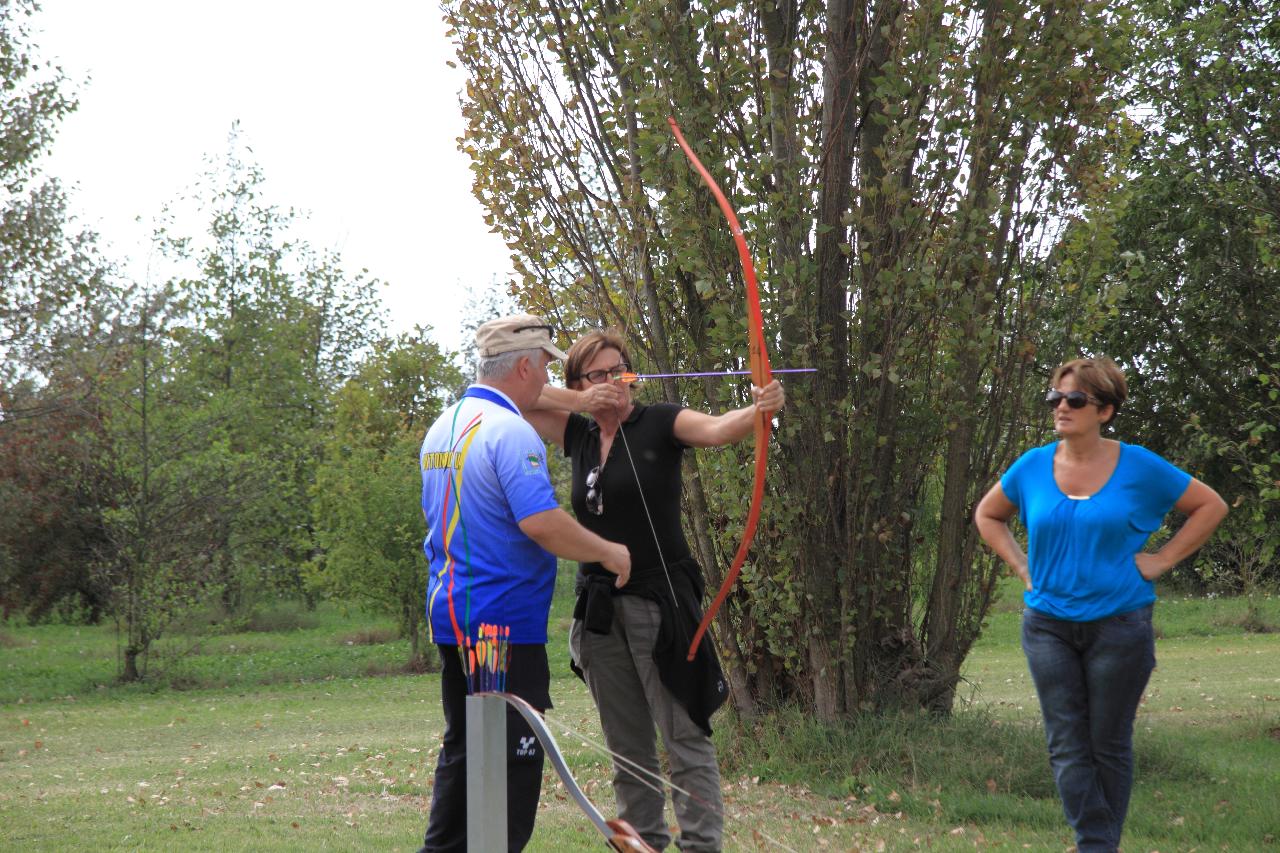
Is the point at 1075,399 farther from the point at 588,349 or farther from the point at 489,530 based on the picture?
the point at 489,530

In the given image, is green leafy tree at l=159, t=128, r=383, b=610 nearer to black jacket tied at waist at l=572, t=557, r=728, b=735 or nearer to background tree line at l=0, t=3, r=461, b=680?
background tree line at l=0, t=3, r=461, b=680

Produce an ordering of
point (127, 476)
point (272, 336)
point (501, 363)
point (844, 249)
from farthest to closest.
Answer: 1. point (272, 336)
2. point (127, 476)
3. point (844, 249)
4. point (501, 363)

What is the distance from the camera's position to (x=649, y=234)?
6719 mm

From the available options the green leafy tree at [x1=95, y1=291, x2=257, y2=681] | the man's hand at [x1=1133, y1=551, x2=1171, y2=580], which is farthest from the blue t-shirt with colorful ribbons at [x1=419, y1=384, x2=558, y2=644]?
the green leafy tree at [x1=95, y1=291, x2=257, y2=681]

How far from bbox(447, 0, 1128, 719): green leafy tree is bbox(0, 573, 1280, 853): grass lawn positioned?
446mm

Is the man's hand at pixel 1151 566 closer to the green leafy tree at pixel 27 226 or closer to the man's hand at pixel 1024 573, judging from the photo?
the man's hand at pixel 1024 573

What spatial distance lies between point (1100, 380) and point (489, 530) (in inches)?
82.1

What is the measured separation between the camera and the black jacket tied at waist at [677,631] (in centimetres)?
400

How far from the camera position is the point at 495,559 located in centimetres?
346

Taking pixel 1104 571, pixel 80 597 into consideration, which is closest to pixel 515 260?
pixel 1104 571

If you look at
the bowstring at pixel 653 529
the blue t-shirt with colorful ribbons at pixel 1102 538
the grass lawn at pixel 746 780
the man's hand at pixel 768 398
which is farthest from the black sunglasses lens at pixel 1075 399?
the grass lawn at pixel 746 780

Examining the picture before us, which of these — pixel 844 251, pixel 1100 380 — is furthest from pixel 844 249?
pixel 1100 380

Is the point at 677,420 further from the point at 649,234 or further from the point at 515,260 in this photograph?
the point at 515,260

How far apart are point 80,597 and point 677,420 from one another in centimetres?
2473
